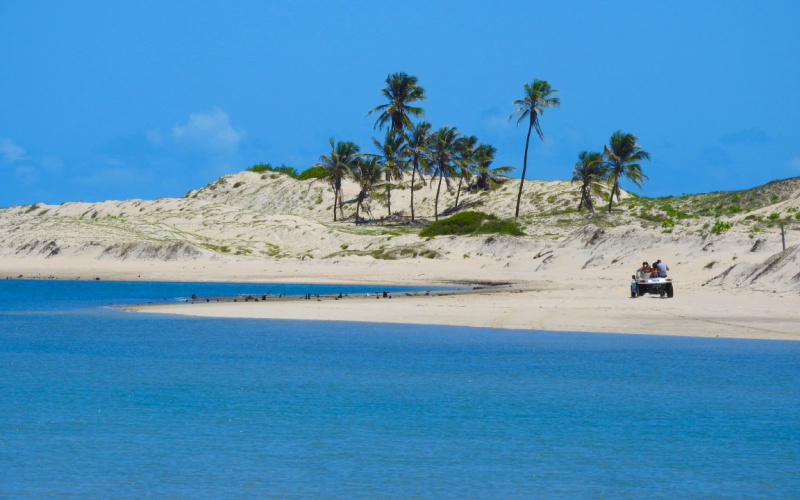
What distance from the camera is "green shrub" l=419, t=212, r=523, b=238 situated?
76062 mm

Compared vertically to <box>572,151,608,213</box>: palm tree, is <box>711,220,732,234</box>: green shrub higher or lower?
lower

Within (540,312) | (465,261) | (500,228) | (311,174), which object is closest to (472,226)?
(500,228)

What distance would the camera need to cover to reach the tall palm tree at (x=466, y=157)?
108 meters

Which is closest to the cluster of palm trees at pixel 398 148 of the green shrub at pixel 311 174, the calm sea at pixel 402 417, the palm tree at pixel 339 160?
the palm tree at pixel 339 160

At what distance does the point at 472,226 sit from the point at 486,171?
42.6 m

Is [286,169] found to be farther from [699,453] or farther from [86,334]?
[699,453]

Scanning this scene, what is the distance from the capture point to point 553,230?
3049 inches

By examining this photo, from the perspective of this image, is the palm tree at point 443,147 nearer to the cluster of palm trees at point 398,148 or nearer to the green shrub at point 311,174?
the cluster of palm trees at point 398,148

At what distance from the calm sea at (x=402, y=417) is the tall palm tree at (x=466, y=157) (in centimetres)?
8337

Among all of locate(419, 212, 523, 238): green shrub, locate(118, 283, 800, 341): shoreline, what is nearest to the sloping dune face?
locate(419, 212, 523, 238): green shrub

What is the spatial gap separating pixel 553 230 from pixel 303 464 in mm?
67994

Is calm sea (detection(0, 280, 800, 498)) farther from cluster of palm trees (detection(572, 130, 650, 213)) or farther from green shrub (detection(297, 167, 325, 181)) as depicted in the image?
green shrub (detection(297, 167, 325, 181))

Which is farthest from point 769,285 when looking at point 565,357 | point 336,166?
point 336,166

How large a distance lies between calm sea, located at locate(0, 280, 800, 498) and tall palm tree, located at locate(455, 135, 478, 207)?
274ft
